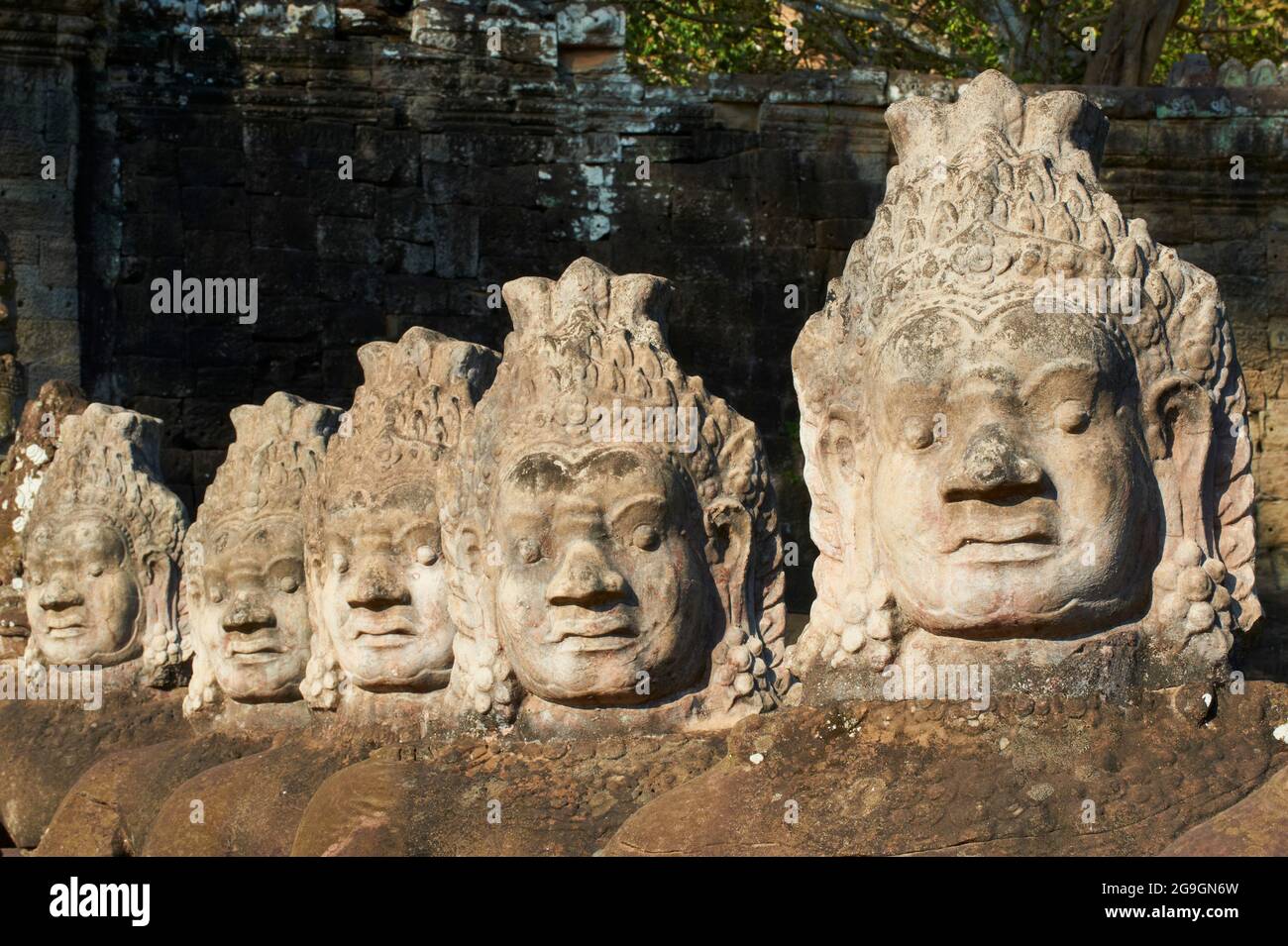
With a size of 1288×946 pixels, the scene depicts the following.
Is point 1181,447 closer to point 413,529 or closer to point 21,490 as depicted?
point 413,529

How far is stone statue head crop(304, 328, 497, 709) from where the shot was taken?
665 centimetres

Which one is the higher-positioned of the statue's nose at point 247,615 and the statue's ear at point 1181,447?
the statue's ear at point 1181,447

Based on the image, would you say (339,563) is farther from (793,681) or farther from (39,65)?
(39,65)

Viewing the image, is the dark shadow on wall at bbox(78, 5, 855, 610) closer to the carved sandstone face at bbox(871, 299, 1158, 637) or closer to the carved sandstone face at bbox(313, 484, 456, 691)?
the carved sandstone face at bbox(313, 484, 456, 691)

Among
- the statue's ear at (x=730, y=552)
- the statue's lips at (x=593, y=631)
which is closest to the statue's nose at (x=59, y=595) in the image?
the statue's lips at (x=593, y=631)

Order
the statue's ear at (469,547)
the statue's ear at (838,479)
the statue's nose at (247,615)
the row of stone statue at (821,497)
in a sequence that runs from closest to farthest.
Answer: the row of stone statue at (821,497)
the statue's ear at (838,479)
the statue's ear at (469,547)
the statue's nose at (247,615)

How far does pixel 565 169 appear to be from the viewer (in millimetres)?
13445

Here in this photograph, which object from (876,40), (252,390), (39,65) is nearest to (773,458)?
(252,390)

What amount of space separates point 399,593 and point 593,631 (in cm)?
121

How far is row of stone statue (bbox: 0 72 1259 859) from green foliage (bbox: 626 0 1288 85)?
33.1ft

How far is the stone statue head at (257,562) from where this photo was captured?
7453 mm

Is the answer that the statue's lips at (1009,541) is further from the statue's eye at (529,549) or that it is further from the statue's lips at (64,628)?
the statue's lips at (64,628)

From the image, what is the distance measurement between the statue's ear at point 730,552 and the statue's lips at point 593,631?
0.33 meters

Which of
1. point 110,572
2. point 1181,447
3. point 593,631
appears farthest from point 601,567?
point 110,572
